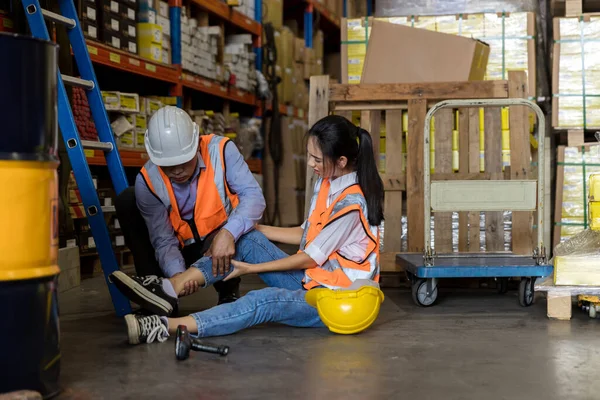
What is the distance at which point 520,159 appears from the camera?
18.1 ft

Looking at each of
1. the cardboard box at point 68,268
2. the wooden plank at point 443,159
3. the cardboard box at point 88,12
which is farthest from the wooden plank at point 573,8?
the cardboard box at point 68,268

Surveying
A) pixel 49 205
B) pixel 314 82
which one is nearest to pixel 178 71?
pixel 314 82

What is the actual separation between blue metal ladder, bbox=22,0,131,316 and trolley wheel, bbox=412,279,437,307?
1691 millimetres

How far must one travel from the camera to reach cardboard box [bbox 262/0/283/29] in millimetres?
10312

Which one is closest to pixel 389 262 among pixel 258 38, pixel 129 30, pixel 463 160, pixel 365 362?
pixel 463 160

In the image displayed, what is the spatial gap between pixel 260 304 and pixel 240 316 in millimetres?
106

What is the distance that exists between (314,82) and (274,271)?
2056mm

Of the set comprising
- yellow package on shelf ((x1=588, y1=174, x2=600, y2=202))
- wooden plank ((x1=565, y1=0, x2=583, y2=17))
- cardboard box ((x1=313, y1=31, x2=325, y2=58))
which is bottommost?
yellow package on shelf ((x1=588, y1=174, x2=600, y2=202))

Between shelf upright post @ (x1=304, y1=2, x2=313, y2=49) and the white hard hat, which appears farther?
shelf upright post @ (x1=304, y1=2, x2=313, y2=49)

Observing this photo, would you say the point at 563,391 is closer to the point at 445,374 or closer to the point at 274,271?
the point at 445,374

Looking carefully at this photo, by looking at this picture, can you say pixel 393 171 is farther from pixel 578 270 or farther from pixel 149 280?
pixel 149 280

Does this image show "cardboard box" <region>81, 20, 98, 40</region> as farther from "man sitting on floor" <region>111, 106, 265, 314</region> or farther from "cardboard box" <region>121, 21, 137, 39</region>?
"man sitting on floor" <region>111, 106, 265, 314</region>

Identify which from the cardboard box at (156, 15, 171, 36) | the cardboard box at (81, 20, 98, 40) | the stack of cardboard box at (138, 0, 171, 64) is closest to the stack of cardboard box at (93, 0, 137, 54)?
the cardboard box at (81, 20, 98, 40)

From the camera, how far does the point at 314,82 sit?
566 cm
